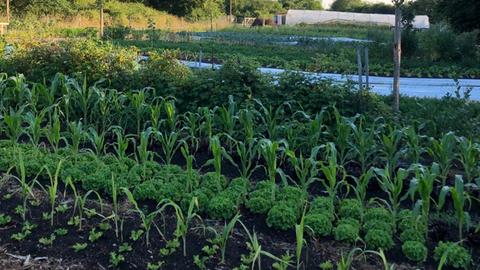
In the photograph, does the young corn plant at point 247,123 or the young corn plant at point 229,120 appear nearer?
the young corn plant at point 247,123

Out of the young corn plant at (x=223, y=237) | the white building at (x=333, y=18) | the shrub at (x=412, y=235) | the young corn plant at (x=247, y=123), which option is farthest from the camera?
the white building at (x=333, y=18)

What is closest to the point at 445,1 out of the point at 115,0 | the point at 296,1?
the point at 115,0

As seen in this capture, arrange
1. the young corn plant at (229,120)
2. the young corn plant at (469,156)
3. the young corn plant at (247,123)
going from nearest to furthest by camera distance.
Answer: the young corn plant at (469,156) → the young corn plant at (247,123) → the young corn plant at (229,120)

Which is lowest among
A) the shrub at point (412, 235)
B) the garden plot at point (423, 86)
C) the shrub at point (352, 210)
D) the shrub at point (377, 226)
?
the shrub at point (412, 235)

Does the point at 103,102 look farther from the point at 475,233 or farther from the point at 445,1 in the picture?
the point at 445,1

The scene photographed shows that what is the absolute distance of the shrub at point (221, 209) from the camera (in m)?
4.07

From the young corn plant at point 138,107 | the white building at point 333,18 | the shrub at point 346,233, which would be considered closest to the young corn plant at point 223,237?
A: the shrub at point 346,233

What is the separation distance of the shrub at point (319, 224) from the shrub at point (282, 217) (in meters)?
0.12

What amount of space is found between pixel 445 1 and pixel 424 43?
276 centimetres

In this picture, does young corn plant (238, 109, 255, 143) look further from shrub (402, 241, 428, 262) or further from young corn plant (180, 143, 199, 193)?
shrub (402, 241, 428, 262)

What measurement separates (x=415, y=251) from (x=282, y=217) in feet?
2.86

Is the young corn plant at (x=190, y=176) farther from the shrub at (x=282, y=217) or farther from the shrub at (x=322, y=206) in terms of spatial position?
the shrub at (x=322, y=206)

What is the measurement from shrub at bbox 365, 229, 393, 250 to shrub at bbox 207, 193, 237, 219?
3.12 ft

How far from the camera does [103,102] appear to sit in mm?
6340
